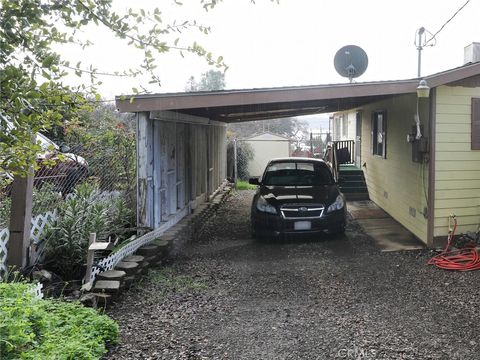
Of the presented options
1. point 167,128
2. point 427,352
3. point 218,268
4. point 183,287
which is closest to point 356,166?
point 167,128

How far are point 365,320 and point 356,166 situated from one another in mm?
10177

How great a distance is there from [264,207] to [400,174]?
313 cm

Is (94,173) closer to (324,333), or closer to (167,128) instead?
(167,128)

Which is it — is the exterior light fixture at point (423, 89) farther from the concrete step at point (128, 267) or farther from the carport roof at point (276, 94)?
the concrete step at point (128, 267)

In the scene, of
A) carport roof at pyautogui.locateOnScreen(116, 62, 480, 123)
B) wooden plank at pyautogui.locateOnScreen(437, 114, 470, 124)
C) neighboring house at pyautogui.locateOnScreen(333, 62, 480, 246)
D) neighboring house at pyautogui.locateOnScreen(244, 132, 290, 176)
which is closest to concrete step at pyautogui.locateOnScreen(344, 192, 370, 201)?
neighboring house at pyautogui.locateOnScreen(333, 62, 480, 246)

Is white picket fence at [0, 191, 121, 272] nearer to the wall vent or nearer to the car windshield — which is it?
the car windshield

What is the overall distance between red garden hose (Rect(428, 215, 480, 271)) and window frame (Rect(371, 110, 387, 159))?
12.4 feet

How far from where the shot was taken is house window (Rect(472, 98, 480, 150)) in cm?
Result: 734

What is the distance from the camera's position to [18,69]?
201cm

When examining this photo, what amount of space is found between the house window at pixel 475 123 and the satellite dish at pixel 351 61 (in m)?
3.46

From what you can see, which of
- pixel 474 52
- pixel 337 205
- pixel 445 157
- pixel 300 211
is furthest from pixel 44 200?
pixel 474 52

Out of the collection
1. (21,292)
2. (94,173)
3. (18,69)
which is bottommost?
(21,292)

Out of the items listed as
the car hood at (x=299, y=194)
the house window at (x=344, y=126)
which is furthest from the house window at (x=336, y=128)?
the car hood at (x=299, y=194)

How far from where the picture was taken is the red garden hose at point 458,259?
6227mm
